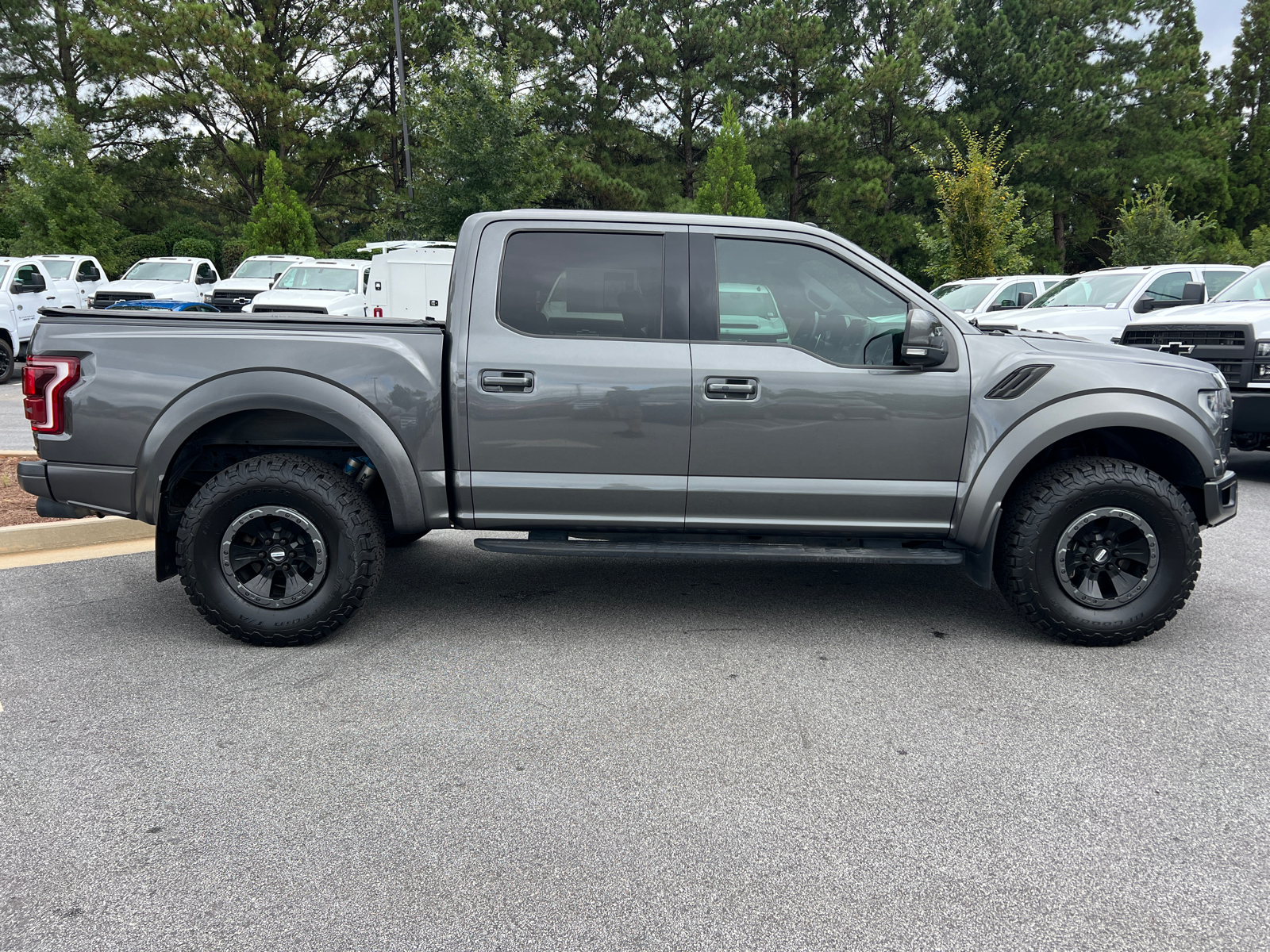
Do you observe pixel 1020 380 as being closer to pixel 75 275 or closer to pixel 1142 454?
pixel 1142 454

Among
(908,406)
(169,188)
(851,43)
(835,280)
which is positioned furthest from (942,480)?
(169,188)

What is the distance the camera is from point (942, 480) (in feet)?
14.9

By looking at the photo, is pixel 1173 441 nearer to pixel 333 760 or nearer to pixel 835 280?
pixel 835 280

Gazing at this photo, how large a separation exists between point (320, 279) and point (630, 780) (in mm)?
16532

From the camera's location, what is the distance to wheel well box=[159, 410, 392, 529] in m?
4.60

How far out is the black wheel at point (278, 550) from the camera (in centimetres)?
443

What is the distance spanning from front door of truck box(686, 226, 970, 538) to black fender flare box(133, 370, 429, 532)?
1483mm

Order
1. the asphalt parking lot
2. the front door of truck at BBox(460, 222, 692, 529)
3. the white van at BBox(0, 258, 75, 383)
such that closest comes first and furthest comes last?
the asphalt parking lot
the front door of truck at BBox(460, 222, 692, 529)
the white van at BBox(0, 258, 75, 383)

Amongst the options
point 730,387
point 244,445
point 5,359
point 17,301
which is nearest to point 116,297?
point 17,301

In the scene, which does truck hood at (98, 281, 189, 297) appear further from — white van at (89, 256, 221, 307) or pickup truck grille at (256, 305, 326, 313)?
pickup truck grille at (256, 305, 326, 313)

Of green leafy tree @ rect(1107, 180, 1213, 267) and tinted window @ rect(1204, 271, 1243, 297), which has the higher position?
green leafy tree @ rect(1107, 180, 1213, 267)

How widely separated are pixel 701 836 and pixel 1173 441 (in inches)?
128

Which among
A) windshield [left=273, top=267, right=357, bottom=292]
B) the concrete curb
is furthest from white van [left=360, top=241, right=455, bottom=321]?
the concrete curb

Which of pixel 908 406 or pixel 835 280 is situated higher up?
pixel 835 280
